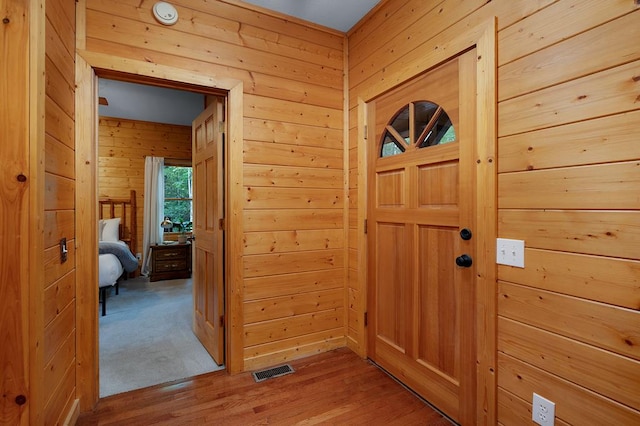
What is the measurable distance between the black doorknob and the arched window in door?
65 cm

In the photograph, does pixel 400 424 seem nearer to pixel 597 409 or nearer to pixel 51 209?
pixel 597 409

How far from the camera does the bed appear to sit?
3.62m

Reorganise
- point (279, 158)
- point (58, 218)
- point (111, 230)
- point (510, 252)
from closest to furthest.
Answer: point (510, 252)
point (58, 218)
point (279, 158)
point (111, 230)

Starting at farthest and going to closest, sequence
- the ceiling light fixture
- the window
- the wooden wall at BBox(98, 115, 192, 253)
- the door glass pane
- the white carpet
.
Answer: the window < the wooden wall at BBox(98, 115, 192, 253) < the white carpet < the door glass pane < the ceiling light fixture

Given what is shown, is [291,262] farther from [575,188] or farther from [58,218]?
[575,188]

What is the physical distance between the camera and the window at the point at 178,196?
5828 mm

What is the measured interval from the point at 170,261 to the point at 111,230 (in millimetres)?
1015

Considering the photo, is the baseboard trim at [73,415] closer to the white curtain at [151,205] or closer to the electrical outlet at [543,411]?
the electrical outlet at [543,411]

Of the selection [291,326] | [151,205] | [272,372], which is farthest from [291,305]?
[151,205]

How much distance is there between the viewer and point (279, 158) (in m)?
2.37

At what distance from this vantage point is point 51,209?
143 centimetres

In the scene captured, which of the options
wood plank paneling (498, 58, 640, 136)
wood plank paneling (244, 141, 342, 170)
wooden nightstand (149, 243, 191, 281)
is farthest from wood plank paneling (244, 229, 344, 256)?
wooden nightstand (149, 243, 191, 281)

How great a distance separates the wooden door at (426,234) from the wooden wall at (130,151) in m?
4.54

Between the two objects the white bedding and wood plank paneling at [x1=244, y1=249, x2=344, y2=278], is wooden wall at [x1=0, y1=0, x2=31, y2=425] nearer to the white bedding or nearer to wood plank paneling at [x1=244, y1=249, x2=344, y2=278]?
wood plank paneling at [x1=244, y1=249, x2=344, y2=278]
